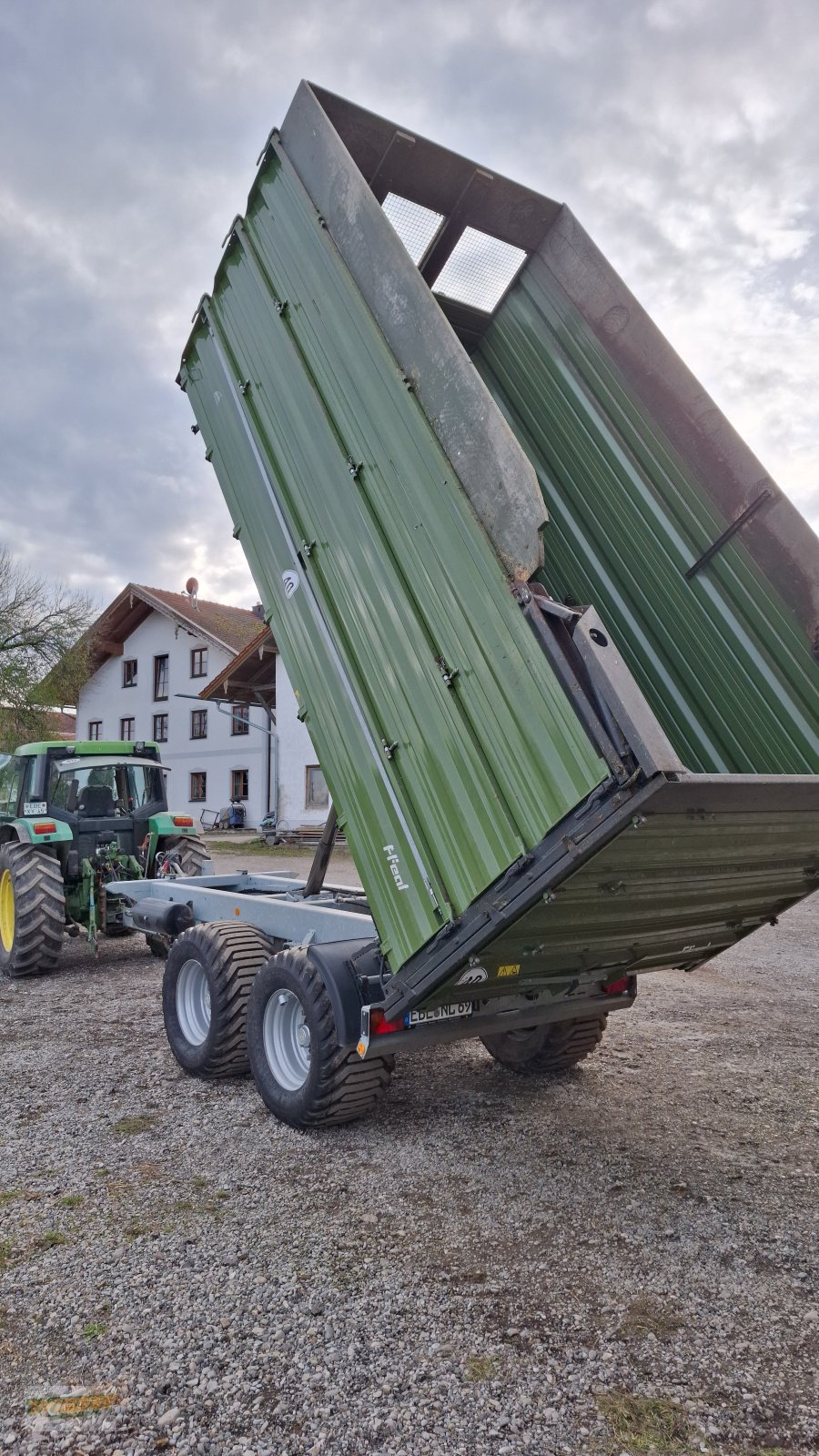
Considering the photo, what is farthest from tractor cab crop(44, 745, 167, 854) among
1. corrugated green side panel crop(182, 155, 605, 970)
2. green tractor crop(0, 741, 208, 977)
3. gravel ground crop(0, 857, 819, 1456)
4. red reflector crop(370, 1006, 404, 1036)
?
red reflector crop(370, 1006, 404, 1036)

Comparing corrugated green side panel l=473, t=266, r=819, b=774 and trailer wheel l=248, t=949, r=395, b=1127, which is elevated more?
corrugated green side panel l=473, t=266, r=819, b=774

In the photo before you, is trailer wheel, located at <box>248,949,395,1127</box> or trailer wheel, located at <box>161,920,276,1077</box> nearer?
trailer wheel, located at <box>248,949,395,1127</box>

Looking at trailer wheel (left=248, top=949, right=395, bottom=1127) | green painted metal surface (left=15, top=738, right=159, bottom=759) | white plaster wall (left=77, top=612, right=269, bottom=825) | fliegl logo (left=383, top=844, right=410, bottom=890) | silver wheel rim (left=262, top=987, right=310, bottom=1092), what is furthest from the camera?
white plaster wall (left=77, top=612, right=269, bottom=825)

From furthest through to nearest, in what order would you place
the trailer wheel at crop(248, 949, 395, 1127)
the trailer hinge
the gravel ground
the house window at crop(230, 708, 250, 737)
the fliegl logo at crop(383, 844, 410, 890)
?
the house window at crop(230, 708, 250, 737), the trailer wheel at crop(248, 949, 395, 1127), the fliegl logo at crop(383, 844, 410, 890), the trailer hinge, the gravel ground

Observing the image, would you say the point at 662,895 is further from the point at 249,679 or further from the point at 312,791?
the point at 249,679

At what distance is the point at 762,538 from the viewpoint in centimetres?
381

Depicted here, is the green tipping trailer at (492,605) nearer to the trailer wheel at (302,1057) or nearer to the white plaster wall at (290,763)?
the trailer wheel at (302,1057)

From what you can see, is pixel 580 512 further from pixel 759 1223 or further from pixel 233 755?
pixel 233 755

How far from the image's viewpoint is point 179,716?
31.3m

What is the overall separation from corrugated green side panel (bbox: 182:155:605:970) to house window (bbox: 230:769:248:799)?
78.9 ft

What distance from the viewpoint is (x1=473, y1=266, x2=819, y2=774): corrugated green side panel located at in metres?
3.89

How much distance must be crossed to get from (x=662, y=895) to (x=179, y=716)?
29490mm

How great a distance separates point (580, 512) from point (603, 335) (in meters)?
0.88

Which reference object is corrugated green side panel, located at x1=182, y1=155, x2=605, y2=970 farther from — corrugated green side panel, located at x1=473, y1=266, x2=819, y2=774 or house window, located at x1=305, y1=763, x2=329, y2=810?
house window, located at x1=305, y1=763, x2=329, y2=810
